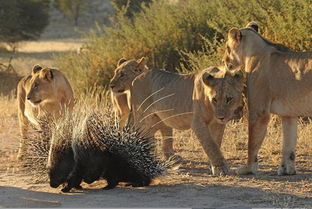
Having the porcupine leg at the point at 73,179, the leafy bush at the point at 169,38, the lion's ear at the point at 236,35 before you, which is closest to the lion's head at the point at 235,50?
the lion's ear at the point at 236,35

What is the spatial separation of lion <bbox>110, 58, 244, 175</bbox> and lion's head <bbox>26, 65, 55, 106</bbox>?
43.0 inches

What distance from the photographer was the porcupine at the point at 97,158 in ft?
27.0

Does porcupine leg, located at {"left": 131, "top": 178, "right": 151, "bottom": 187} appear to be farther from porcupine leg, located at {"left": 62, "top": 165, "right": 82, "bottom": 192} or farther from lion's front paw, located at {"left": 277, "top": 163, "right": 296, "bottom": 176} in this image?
lion's front paw, located at {"left": 277, "top": 163, "right": 296, "bottom": 176}

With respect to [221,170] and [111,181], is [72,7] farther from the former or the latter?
[111,181]

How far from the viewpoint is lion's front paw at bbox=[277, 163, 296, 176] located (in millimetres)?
9023

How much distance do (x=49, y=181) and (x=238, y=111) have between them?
212 centimetres

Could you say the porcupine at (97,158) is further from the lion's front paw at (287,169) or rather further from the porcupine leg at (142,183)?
the lion's front paw at (287,169)

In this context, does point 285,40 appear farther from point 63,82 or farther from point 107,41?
point 107,41

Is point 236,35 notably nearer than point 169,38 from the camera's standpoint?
Yes

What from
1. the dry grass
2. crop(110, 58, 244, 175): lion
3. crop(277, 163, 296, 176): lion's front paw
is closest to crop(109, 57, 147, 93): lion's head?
crop(110, 58, 244, 175): lion

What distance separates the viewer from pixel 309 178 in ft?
28.6

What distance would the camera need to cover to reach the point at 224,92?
8.45 meters

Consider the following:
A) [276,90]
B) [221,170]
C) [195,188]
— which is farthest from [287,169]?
[195,188]

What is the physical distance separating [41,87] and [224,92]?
3.35m
